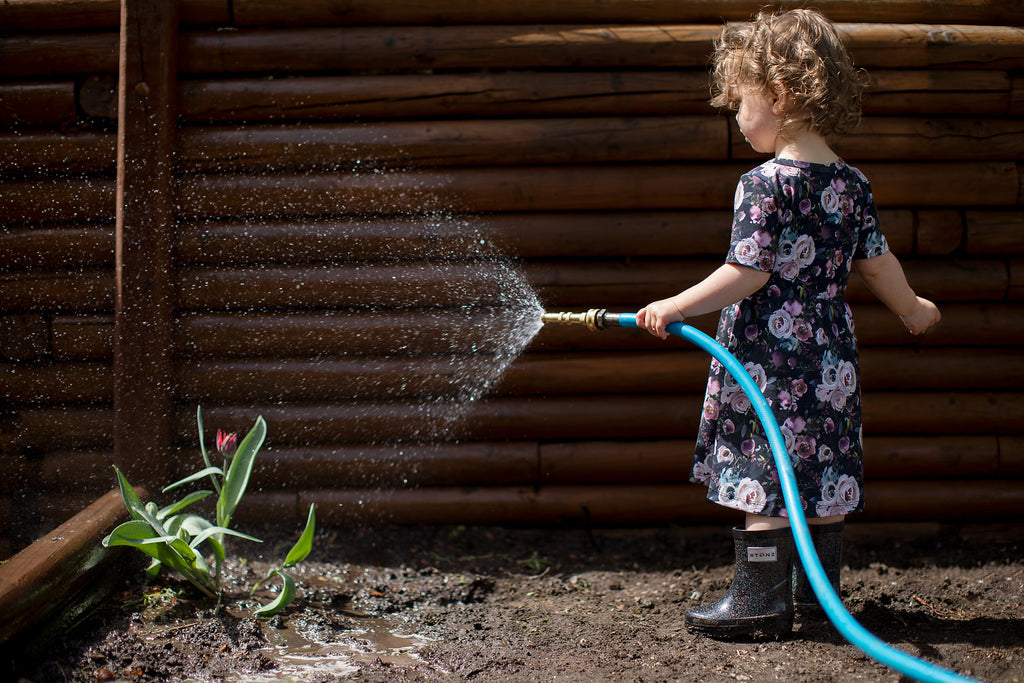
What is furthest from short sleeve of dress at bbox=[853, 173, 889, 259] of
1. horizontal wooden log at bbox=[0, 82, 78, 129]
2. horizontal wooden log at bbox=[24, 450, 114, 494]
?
horizontal wooden log at bbox=[0, 82, 78, 129]

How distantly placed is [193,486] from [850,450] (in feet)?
8.19

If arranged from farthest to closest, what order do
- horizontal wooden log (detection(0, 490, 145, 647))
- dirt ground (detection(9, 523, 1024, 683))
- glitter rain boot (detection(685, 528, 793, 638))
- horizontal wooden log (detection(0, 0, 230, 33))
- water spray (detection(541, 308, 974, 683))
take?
horizontal wooden log (detection(0, 0, 230, 33)), glitter rain boot (detection(685, 528, 793, 638)), dirt ground (detection(9, 523, 1024, 683)), horizontal wooden log (detection(0, 490, 145, 647)), water spray (detection(541, 308, 974, 683))

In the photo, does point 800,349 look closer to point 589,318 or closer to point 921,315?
point 921,315

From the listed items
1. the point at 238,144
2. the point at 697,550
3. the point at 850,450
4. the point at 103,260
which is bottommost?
the point at 697,550

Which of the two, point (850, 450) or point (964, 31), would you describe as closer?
point (850, 450)

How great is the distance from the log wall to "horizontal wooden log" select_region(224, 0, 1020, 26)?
10mm

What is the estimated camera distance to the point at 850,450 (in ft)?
8.22

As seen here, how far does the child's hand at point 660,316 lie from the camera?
7.90 ft

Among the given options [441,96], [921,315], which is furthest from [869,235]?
[441,96]

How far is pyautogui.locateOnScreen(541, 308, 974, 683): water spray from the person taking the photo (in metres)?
1.60

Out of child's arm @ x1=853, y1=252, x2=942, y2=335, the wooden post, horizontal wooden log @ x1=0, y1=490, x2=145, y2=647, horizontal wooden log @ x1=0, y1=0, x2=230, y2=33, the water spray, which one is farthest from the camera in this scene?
horizontal wooden log @ x1=0, y1=0, x2=230, y2=33

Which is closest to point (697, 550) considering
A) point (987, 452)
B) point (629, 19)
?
point (987, 452)

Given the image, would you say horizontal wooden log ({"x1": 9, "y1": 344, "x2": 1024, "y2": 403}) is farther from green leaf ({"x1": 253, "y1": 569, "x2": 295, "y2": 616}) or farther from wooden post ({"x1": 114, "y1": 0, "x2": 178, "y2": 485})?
green leaf ({"x1": 253, "y1": 569, "x2": 295, "y2": 616})

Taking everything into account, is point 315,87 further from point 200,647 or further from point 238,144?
point 200,647
